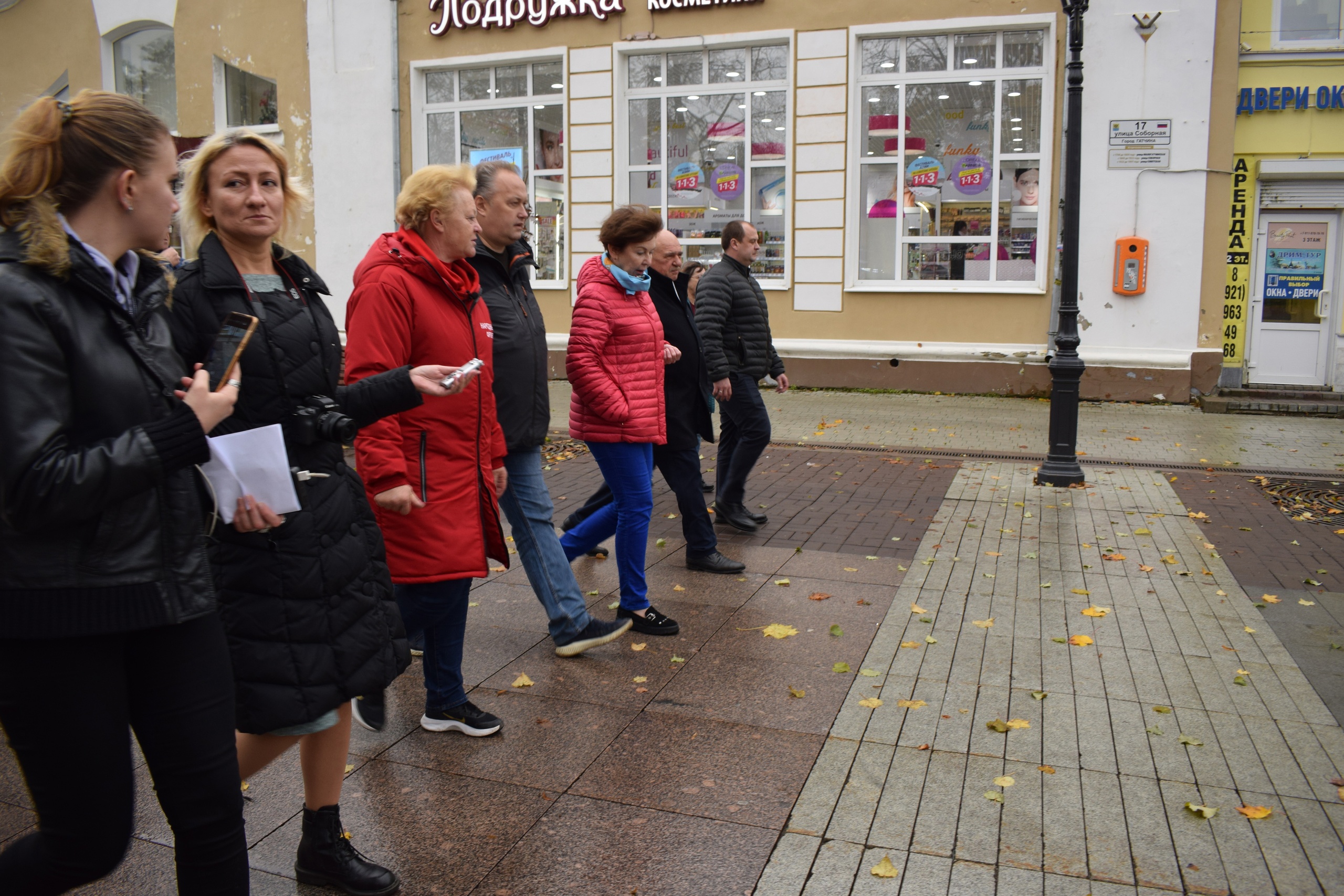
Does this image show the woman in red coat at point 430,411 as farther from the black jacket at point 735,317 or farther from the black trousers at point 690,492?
the black jacket at point 735,317

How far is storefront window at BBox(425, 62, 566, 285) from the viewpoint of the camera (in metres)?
16.3

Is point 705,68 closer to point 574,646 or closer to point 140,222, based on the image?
point 574,646

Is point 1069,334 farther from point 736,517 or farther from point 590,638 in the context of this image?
point 590,638

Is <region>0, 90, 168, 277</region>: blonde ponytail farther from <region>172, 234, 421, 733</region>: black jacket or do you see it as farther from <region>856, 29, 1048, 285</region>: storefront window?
<region>856, 29, 1048, 285</region>: storefront window

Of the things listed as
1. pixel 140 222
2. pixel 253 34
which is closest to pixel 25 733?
pixel 140 222

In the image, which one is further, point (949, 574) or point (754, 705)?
point (949, 574)

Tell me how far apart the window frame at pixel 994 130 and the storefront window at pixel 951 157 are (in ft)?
0.07

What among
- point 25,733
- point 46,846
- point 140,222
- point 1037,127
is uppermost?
point 1037,127

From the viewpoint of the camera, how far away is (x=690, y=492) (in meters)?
5.90

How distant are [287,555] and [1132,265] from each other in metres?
12.9

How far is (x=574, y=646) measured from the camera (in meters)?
4.73

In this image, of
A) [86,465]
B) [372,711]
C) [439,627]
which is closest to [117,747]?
[86,465]

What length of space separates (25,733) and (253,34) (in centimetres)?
1823

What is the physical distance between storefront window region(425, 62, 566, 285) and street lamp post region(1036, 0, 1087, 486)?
9101 mm
